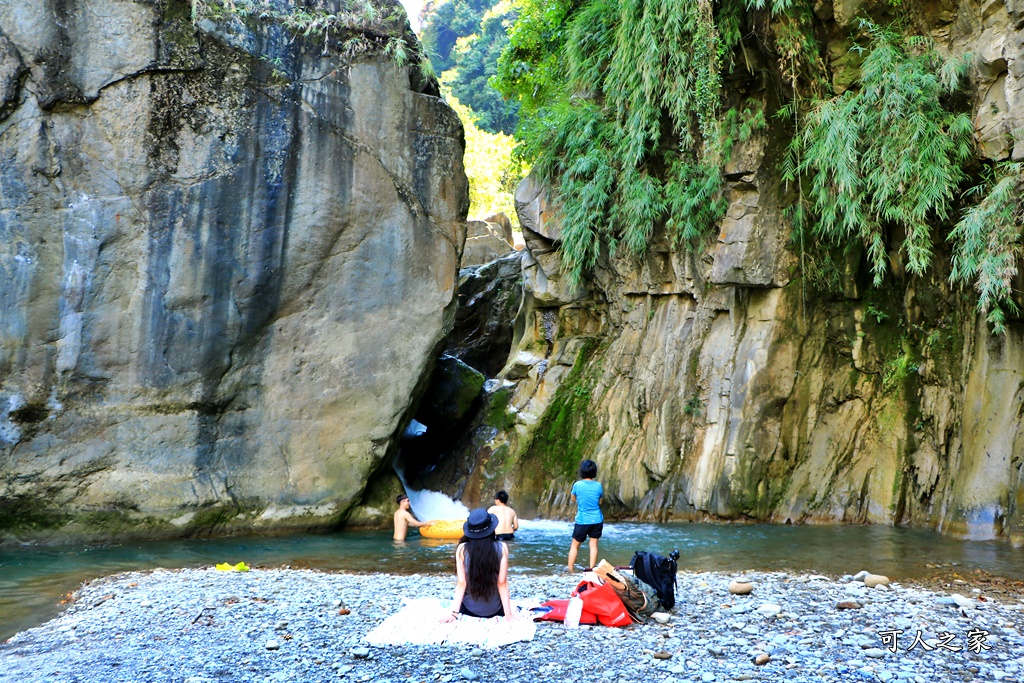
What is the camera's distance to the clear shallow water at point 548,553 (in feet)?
29.5

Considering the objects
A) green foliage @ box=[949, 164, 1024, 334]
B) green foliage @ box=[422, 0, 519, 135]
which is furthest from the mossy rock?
green foliage @ box=[422, 0, 519, 135]

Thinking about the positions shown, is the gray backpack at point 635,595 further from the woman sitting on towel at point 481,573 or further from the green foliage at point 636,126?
the green foliage at point 636,126

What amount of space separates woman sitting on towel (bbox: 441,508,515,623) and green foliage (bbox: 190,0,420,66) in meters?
9.22

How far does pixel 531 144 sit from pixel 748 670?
463 inches

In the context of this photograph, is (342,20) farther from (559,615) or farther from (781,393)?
(559,615)

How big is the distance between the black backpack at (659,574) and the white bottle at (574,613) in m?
0.60

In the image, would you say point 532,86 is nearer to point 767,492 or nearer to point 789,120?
point 789,120

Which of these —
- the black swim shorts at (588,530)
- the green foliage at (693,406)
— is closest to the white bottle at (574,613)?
the black swim shorts at (588,530)

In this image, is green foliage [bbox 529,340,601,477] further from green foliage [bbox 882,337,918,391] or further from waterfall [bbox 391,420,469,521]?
green foliage [bbox 882,337,918,391]

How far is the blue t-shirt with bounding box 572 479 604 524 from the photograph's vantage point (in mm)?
8656

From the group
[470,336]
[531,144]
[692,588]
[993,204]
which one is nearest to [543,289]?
[531,144]

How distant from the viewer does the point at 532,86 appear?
17719mm

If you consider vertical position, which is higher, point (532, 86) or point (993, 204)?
point (532, 86)

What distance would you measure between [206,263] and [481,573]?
792 centimetres
